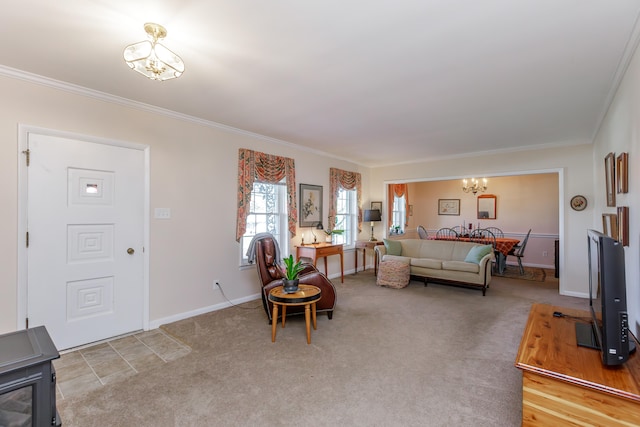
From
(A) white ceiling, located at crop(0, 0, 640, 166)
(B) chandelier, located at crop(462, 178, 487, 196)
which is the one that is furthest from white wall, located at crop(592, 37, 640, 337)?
(B) chandelier, located at crop(462, 178, 487, 196)

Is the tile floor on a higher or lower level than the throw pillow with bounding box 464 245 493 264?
lower

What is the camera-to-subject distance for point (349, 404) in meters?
2.01

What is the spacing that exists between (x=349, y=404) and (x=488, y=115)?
10.9 ft

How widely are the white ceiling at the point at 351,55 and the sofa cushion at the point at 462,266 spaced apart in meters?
2.26

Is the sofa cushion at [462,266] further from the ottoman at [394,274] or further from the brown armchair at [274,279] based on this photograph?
the brown armchair at [274,279]

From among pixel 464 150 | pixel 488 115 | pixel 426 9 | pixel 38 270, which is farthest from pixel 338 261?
pixel 426 9

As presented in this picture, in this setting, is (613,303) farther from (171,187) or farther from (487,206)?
(487,206)

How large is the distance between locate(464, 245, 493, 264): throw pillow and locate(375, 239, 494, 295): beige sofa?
0.07 ft

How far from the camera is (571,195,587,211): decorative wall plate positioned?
4.50m

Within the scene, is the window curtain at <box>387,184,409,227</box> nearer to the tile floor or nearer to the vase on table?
the vase on table

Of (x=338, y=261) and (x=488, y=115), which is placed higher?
(x=488, y=115)

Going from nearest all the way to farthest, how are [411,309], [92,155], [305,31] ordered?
[305,31] → [92,155] → [411,309]

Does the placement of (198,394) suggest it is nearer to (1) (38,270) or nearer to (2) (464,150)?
(1) (38,270)

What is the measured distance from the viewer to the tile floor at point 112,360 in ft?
7.43
